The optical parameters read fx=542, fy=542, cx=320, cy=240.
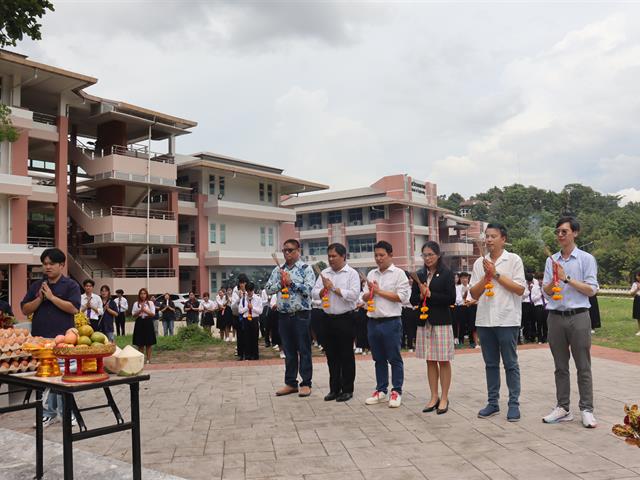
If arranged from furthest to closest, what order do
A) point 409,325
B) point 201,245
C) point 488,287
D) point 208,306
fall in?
point 201,245 → point 208,306 → point 409,325 → point 488,287

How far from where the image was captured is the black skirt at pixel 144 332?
35.3 feet

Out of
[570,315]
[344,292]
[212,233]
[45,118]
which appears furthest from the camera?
[212,233]

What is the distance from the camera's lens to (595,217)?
196 feet

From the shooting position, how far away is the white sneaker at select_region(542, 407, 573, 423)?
5.08 meters

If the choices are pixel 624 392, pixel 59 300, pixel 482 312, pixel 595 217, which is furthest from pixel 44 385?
pixel 595 217

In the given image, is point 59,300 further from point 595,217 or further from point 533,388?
point 595,217

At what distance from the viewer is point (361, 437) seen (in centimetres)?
481

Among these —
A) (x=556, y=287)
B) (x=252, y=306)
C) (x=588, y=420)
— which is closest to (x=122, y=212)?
(x=252, y=306)

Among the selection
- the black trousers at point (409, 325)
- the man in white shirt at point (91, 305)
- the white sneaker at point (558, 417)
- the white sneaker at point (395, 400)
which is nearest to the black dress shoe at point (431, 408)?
the white sneaker at point (395, 400)

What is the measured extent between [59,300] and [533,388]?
222 inches

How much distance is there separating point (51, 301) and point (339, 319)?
309 centimetres

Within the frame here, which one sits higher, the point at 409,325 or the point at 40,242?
the point at 40,242

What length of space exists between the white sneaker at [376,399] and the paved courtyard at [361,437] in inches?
4.1

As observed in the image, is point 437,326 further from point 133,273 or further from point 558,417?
point 133,273
